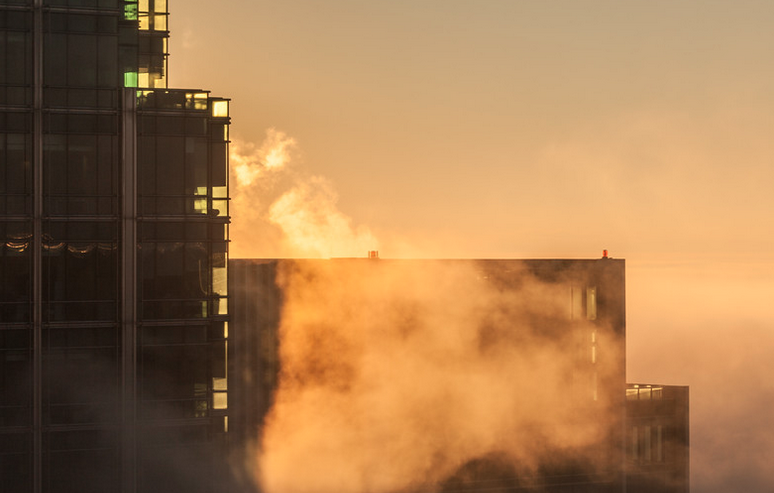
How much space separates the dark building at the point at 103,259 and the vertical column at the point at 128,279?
0.08 ft

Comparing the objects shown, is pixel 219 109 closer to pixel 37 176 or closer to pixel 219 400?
pixel 37 176

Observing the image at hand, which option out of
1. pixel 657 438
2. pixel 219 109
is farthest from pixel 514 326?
pixel 219 109

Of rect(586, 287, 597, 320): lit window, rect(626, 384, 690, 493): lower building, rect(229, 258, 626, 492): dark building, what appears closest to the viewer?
rect(229, 258, 626, 492): dark building

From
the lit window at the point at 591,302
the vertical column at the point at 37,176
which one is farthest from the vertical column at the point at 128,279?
the lit window at the point at 591,302

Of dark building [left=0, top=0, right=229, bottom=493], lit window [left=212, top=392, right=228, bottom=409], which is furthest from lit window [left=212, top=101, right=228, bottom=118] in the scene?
lit window [left=212, top=392, right=228, bottom=409]

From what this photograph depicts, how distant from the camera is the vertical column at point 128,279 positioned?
2361 centimetres

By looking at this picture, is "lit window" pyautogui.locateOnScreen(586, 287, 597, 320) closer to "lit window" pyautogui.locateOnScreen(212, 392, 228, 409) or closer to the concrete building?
the concrete building

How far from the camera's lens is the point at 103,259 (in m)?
23.6

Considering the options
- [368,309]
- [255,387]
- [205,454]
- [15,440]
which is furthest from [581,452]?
[15,440]

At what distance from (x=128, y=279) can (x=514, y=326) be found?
2631cm

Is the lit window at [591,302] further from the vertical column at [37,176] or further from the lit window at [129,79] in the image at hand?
the vertical column at [37,176]

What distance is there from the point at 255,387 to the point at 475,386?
11054mm

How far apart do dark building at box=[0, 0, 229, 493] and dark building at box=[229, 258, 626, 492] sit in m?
17.1

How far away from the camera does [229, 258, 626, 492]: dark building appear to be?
138 ft
